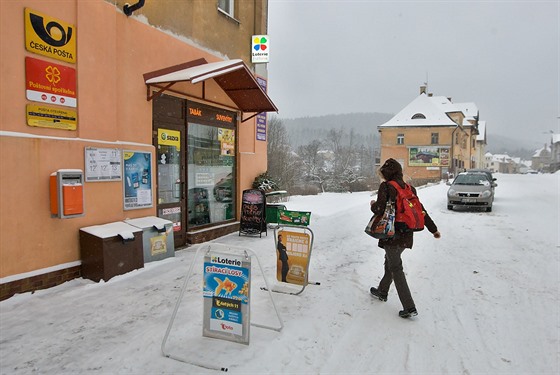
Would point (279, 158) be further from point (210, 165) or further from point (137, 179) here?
point (137, 179)

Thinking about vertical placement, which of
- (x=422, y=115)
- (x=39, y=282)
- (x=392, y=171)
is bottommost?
(x=39, y=282)

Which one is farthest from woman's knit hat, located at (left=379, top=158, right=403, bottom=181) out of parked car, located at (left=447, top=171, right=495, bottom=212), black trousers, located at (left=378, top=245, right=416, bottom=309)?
parked car, located at (left=447, top=171, right=495, bottom=212)

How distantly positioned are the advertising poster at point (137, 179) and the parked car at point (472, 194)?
36.8 feet

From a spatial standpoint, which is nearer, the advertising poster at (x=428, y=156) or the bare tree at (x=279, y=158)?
the bare tree at (x=279, y=158)

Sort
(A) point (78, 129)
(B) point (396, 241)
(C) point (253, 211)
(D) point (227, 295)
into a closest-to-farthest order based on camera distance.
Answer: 1. (D) point (227, 295)
2. (B) point (396, 241)
3. (A) point (78, 129)
4. (C) point (253, 211)

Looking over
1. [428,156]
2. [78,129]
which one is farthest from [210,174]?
[428,156]

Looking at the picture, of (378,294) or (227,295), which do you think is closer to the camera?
(227,295)

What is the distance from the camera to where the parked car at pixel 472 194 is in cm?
1366

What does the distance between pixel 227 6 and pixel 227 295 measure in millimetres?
8618

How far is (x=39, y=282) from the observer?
5.35 metres

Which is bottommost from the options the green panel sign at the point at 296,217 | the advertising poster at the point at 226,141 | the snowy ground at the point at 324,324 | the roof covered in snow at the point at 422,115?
the snowy ground at the point at 324,324

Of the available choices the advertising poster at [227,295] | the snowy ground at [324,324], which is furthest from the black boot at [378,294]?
the advertising poster at [227,295]

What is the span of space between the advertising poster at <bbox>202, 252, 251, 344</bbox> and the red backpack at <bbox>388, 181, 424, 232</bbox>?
6.55 ft

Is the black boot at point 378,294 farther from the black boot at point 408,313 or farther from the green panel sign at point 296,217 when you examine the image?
the green panel sign at point 296,217
